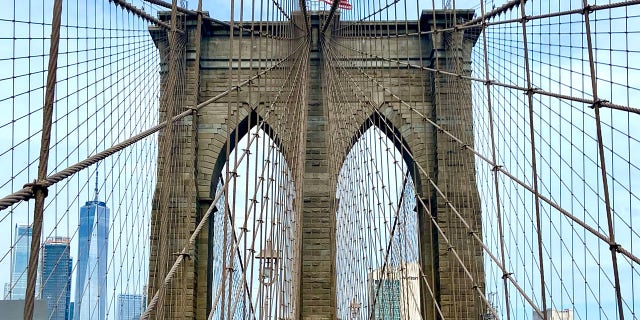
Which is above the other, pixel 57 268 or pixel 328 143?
pixel 328 143

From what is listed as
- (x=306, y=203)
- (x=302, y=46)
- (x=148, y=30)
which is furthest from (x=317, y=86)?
(x=148, y=30)

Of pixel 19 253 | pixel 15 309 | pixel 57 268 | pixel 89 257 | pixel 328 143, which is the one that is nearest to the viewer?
pixel 15 309

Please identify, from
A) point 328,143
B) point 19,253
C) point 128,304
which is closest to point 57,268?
point 128,304

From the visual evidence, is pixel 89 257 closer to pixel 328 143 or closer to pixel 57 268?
pixel 57 268

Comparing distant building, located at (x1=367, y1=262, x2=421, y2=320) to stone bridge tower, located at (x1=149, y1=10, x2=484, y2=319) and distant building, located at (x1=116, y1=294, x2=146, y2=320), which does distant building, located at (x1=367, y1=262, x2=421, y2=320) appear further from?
distant building, located at (x1=116, y1=294, x2=146, y2=320)

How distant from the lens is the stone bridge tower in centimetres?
1347

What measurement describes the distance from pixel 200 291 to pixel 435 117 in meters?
4.27

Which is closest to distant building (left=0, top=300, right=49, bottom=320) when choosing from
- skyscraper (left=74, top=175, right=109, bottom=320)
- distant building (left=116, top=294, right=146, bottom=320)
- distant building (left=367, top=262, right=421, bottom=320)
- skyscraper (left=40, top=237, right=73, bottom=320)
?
skyscraper (left=40, top=237, right=73, bottom=320)

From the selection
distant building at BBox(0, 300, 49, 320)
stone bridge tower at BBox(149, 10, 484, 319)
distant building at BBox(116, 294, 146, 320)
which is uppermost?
stone bridge tower at BBox(149, 10, 484, 319)

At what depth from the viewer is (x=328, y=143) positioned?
45.1 feet

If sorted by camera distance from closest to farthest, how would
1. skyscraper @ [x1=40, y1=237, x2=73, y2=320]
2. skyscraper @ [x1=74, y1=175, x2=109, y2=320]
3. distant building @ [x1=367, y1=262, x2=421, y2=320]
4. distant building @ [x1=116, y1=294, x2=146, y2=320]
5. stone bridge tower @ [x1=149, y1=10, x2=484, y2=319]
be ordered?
skyscraper @ [x1=40, y1=237, x2=73, y2=320]
skyscraper @ [x1=74, y1=175, x2=109, y2=320]
distant building @ [x1=116, y1=294, x2=146, y2=320]
distant building @ [x1=367, y1=262, x2=421, y2=320]
stone bridge tower @ [x1=149, y1=10, x2=484, y2=319]

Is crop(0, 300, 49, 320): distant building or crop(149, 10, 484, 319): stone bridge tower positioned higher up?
crop(149, 10, 484, 319): stone bridge tower

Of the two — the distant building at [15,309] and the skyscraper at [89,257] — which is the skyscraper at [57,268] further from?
the distant building at [15,309]

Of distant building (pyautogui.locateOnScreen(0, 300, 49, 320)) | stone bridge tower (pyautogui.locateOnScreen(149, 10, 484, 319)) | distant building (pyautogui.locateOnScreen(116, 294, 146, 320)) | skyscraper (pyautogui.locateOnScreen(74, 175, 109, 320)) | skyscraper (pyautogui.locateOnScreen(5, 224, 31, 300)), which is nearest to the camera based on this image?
distant building (pyautogui.locateOnScreen(0, 300, 49, 320))
